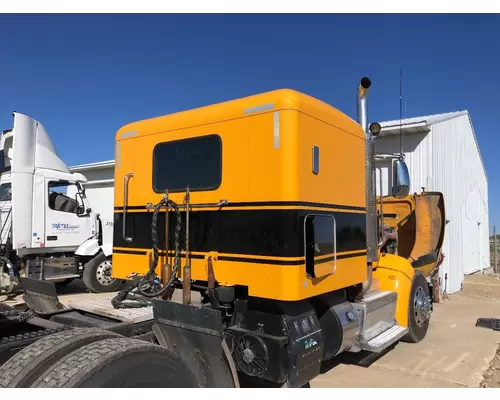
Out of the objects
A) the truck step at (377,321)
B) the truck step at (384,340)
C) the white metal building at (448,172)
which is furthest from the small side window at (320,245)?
the white metal building at (448,172)

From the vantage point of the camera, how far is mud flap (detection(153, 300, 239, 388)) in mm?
3029

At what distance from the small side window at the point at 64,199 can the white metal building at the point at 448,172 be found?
6.48 metres

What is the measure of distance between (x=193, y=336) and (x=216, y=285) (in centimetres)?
58

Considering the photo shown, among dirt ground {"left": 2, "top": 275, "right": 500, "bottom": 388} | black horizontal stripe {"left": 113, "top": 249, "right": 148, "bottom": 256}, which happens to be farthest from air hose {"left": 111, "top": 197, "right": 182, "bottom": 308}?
dirt ground {"left": 2, "top": 275, "right": 500, "bottom": 388}

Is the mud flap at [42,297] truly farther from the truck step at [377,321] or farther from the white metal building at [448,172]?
the white metal building at [448,172]

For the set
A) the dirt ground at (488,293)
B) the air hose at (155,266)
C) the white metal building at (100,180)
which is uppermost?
the white metal building at (100,180)

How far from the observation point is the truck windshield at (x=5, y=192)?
10141mm

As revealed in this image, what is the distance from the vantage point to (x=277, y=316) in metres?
3.41

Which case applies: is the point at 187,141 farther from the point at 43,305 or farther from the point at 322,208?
the point at 43,305

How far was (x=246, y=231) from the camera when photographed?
3.44 metres

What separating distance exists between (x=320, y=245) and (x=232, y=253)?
71 cm

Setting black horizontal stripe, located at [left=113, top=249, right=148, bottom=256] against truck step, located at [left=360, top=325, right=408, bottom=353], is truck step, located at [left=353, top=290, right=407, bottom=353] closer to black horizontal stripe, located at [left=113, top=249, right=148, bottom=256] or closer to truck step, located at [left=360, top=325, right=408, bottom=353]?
truck step, located at [left=360, top=325, right=408, bottom=353]

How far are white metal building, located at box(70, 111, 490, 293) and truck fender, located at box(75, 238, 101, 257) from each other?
672 cm

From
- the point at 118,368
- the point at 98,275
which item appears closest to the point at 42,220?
the point at 98,275
